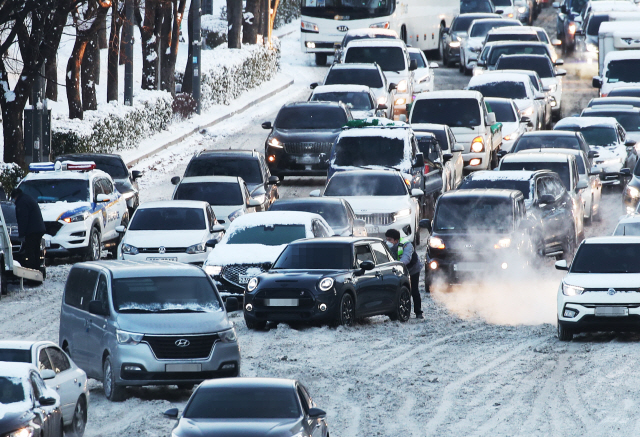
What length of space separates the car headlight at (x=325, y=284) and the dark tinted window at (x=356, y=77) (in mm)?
21003

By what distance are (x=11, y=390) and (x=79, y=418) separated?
1.64m

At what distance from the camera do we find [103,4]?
108ft

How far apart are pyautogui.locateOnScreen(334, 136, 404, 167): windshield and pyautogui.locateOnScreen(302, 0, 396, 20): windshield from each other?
2316 cm

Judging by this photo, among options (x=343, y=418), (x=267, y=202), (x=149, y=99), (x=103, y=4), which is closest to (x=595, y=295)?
(x=343, y=418)

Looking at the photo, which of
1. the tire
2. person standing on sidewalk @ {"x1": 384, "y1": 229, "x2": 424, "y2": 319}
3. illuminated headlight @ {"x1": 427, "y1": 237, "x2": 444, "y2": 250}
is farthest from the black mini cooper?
the tire

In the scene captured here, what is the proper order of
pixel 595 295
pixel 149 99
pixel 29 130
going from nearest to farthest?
pixel 595 295
pixel 29 130
pixel 149 99

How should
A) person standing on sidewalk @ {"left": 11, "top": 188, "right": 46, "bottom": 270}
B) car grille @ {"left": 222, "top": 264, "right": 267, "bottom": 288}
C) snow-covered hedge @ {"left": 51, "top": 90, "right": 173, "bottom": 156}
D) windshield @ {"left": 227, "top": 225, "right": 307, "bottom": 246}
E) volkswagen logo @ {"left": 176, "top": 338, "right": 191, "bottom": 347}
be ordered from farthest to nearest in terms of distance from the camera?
snow-covered hedge @ {"left": 51, "top": 90, "right": 173, "bottom": 156}, person standing on sidewalk @ {"left": 11, "top": 188, "right": 46, "bottom": 270}, windshield @ {"left": 227, "top": 225, "right": 307, "bottom": 246}, car grille @ {"left": 222, "top": 264, "right": 267, "bottom": 288}, volkswagen logo @ {"left": 176, "top": 338, "right": 191, "bottom": 347}

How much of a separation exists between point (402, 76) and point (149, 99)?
7.50m

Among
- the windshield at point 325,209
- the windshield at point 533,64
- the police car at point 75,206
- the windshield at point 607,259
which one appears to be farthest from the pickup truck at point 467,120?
the windshield at point 607,259

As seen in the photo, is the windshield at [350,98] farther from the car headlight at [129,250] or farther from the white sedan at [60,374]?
the white sedan at [60,374]

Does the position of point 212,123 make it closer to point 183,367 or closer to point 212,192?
point 212,192

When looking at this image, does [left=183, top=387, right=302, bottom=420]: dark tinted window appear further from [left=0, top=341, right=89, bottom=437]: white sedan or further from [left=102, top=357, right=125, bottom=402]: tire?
[left=102, top=357, right=125, bottom=402]: tire

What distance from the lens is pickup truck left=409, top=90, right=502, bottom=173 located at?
3294cm

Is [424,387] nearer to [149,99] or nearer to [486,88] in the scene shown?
[486,88]
